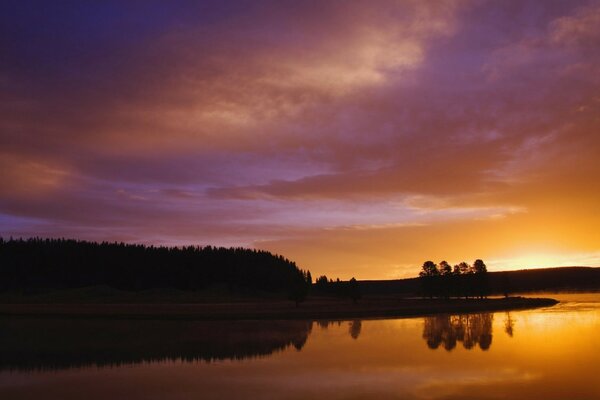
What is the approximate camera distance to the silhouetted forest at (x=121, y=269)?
497ft

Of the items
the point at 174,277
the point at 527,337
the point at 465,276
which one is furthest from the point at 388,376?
the point at 174,277

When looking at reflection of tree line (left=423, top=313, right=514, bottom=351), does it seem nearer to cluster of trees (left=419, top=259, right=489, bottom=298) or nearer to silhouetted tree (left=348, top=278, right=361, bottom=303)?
silhouetted tree (left=348, top=278, right=361, bottom=303)

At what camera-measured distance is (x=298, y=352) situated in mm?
32000

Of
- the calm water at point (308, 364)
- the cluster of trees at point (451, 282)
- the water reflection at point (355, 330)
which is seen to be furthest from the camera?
the cluster of trees at point (451, 282)

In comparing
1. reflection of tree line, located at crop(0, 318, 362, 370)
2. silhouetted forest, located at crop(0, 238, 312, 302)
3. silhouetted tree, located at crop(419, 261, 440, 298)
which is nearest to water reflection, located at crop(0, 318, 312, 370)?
reflection of tree line, located at crop(0, 318, 362, 370)

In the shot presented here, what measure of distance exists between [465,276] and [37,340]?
10994 cm

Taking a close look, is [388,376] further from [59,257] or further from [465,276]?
[59,257]

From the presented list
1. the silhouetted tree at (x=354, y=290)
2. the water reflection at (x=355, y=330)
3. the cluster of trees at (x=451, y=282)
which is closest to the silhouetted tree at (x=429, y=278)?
the cluster of trees at (x=451, y=282)

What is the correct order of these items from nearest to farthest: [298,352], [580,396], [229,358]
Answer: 1. [580,396]
2. [229,358]
3. [298,352]

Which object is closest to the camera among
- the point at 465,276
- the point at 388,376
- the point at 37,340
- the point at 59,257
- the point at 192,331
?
the point at 388,376

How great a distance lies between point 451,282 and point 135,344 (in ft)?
338

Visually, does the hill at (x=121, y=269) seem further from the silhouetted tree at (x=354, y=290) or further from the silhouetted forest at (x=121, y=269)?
the silhouetted tree at (x=354, y=290)

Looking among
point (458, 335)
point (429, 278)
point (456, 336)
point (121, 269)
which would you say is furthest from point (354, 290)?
point (121, 269)

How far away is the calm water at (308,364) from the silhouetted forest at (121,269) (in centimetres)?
11303
